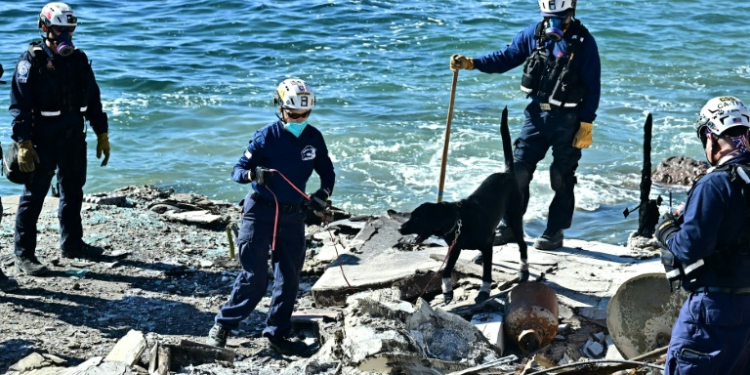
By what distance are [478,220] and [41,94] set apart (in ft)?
12.1

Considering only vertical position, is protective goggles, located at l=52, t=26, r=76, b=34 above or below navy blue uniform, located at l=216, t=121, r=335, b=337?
above

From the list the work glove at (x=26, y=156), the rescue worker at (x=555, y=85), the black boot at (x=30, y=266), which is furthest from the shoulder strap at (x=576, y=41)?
the black boot at (x=30, y=266)

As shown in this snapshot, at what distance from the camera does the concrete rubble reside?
255 inches

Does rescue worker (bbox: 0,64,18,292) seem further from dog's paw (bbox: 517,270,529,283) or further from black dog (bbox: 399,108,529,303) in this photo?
dog's paw (bbox: 517,270,529,283)

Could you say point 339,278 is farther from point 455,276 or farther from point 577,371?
point 577,371

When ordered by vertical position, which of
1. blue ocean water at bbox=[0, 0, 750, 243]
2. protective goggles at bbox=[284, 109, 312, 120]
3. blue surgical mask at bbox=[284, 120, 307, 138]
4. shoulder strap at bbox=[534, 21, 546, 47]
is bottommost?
blue ocean water at bbox=[0, 0, 750, 243]

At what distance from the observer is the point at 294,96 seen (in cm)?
666

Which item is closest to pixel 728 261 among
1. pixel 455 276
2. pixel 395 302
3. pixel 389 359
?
pixel 389 359

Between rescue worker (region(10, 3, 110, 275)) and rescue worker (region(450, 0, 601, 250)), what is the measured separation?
3.20m

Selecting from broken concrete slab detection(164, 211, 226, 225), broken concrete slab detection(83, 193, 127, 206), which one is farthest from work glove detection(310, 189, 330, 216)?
broken concrete slab detection(83, 193, 127, 206)

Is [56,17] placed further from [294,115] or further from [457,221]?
[457,221]

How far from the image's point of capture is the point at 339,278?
321 inches

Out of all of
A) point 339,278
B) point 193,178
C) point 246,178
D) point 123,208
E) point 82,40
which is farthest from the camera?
point 82,40

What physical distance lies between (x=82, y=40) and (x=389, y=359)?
647 inches
